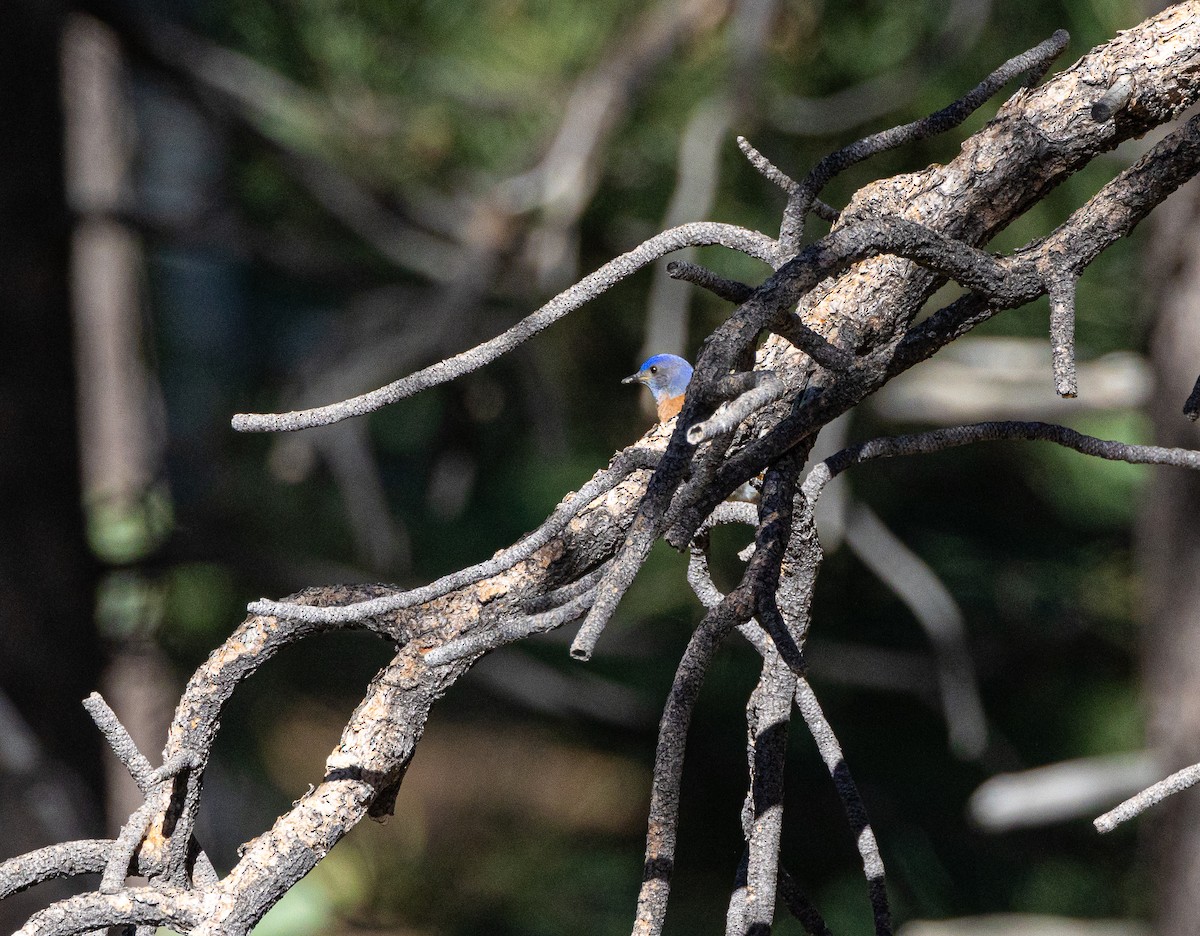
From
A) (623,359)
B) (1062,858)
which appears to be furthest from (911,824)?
(623,359)

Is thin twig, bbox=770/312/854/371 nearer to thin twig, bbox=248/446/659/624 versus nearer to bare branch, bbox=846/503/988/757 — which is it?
thin twig, bbox=248/446/659/624

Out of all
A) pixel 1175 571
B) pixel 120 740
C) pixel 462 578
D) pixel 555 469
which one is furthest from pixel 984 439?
pixel 555 469

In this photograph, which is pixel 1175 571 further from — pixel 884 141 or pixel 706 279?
pixel 706 279

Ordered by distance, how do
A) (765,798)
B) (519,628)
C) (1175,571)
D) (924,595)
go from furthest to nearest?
(924,595) → (1175,571) → (765,798) → (519,628)

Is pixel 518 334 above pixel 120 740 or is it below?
above

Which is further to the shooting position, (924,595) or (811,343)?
(924,595)

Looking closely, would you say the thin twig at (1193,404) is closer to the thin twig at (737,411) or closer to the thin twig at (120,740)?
the thin twig at (737,411)

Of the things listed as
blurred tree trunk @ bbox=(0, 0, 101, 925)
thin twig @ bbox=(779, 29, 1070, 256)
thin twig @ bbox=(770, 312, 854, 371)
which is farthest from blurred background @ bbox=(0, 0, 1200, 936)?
thin twig @ bbox=(770, 312, 854, 371)
